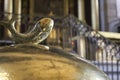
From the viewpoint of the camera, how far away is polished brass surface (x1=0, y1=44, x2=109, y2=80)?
20.7 inches

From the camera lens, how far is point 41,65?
21.8 inches

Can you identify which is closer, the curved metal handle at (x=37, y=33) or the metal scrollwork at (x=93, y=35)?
the curved metal handle at (x=37, y=33)

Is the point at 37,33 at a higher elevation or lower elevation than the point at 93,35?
higher

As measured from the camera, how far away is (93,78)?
1.89 ft

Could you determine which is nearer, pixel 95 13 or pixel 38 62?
pixel 38 62

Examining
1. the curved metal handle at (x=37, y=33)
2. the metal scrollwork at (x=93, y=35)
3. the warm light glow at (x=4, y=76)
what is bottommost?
the metal scrollwork at (x=93, y=35)

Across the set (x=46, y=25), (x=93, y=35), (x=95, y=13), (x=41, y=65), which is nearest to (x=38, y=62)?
(x=41, y=65)

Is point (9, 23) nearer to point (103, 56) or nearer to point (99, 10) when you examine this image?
point (103, 56)

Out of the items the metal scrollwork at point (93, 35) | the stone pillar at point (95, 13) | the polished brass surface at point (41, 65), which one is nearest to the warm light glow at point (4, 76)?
the polished brass surface at point (41, 65)

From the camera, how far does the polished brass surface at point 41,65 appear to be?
53cm

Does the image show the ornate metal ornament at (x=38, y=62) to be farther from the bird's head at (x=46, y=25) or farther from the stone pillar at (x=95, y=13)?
the stone pillar at (x=95, y=13)

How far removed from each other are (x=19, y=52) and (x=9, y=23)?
11cm

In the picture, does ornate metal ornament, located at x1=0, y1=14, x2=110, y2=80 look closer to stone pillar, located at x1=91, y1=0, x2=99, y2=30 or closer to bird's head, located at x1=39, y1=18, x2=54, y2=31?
bird's head, located at x1=39, y1=18, x2=54, y2=31

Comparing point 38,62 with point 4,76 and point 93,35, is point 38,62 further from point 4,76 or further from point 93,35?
point 93,35
